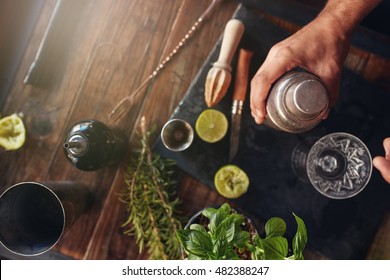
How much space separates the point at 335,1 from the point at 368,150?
269 mm

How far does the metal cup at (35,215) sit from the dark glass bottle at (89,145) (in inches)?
2.3

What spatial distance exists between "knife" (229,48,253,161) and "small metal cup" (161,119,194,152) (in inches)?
3.1

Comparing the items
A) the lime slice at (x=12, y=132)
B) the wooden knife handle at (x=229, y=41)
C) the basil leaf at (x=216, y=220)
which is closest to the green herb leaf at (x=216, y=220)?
the basil leaf at (x=216, y=220)

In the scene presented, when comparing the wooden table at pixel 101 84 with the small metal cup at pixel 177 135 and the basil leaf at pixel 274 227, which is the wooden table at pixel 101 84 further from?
the basil leaf at pixel 274 227

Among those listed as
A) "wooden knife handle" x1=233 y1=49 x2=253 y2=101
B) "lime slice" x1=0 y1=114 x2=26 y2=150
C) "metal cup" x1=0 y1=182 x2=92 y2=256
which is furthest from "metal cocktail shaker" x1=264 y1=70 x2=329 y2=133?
"lime slice" x1=0 y1=114 x2=26 y2=150

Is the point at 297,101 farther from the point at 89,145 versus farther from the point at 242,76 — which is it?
the point at 89,145

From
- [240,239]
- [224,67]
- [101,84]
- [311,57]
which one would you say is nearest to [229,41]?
[224,67]

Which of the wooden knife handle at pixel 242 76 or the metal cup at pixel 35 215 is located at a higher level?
the wooden knife handle at pixel 242 76

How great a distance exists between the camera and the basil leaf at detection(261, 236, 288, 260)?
0.49 metres

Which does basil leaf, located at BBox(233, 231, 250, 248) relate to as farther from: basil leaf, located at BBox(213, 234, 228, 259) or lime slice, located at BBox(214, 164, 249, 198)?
lime slice, located at BBox(214, 164, 249, 198)

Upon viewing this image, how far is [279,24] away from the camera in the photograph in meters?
0.73

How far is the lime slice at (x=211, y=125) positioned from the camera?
0.71 metres
